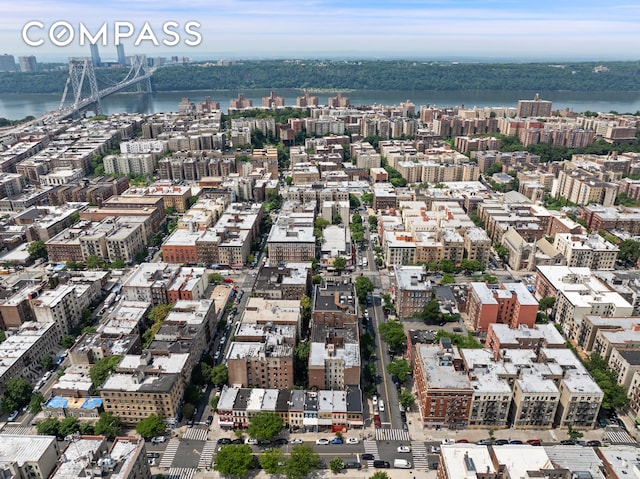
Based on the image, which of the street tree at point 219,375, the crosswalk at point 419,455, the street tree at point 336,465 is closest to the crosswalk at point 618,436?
the crosswalk at point 419,455

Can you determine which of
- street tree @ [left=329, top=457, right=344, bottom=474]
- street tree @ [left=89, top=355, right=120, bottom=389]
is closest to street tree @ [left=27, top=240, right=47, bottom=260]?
street tree @ [left=89, top=355, right=120, bottom=389]

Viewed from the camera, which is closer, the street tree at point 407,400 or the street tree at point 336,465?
the street tree at point 336,465

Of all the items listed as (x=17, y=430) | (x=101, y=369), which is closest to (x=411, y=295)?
(x=101, y=369)

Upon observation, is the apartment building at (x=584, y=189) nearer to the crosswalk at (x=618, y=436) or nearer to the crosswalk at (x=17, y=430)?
the crosswalk at (x=618, y=436)

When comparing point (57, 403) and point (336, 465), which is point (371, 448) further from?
point (57, 403)

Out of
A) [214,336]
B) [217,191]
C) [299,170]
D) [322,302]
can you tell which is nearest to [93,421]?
[214,336]
